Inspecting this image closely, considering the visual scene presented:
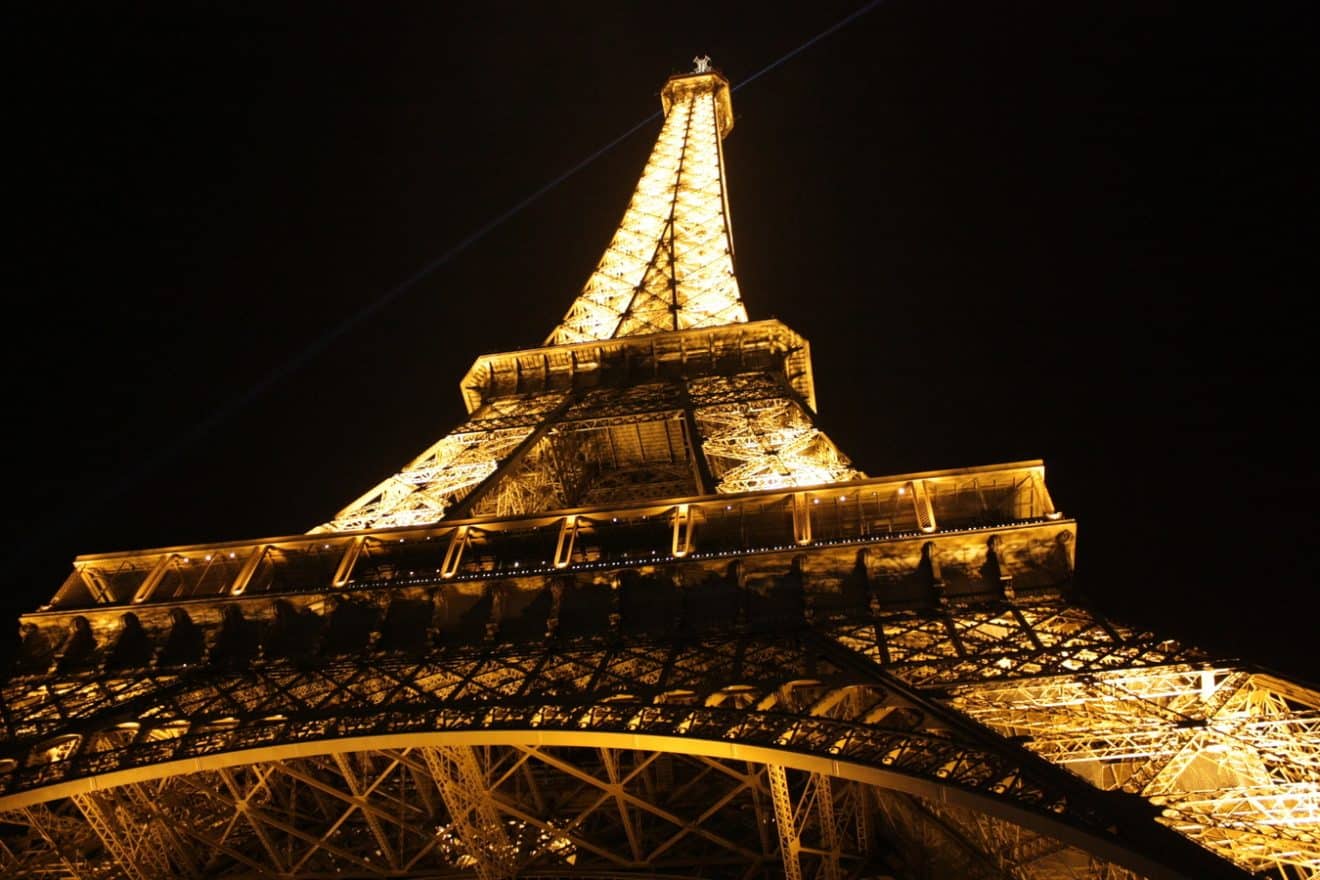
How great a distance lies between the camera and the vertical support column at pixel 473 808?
594 inches

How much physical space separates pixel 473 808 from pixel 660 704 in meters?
4.93

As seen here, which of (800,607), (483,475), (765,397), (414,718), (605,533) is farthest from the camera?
(765,397)

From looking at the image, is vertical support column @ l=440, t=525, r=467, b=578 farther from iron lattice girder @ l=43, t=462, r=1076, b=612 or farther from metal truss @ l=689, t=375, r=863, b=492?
metal truss @ l=689, t=375, r=863, b=492

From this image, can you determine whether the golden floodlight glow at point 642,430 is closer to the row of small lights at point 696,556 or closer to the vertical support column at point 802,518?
the vertical support column at point 802,518

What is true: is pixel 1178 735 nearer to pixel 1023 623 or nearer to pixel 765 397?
pixel 1023 623

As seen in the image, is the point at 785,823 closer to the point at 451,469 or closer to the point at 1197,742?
the point at 1197,742

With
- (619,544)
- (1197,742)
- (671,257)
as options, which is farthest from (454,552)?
(671,257)

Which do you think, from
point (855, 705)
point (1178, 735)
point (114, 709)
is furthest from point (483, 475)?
point (1178, 735)

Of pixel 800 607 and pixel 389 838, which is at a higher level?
pixel 800 607

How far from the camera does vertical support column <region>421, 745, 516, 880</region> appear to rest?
49.5 ft

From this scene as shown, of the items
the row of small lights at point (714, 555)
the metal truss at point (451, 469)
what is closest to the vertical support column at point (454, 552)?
the row of small lights at point (714, 555)

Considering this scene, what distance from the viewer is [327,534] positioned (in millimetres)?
18047

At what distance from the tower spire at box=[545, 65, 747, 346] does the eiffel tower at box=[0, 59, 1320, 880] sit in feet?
45.3

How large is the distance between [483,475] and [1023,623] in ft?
44.5
